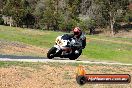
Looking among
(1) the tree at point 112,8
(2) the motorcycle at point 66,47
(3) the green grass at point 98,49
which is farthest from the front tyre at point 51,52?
(1) the tree at point 112,8

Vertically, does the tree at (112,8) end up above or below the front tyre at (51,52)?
below

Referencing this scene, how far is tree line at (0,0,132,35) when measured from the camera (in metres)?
94.9

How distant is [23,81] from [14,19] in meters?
84.5

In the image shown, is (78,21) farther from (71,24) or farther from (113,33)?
(113,33)

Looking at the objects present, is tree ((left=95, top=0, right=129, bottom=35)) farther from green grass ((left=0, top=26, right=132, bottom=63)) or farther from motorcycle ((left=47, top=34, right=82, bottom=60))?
motorcycle ((left=47, top=34, right=82, bottom=60))

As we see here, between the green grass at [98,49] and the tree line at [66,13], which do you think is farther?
the tree line at [66,13]

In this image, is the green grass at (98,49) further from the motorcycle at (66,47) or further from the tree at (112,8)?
the tree at (112,8)

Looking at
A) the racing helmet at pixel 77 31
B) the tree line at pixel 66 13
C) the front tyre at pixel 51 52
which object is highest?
the racing helmet at pixel 77 31

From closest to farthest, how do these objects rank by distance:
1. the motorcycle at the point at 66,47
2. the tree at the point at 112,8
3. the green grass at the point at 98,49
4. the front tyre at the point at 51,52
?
the motorcycle at the point at 66,47 < the front tyre at the point at 51,52 < the green grass at the point at 98,49 < the tree at the point at 112,8

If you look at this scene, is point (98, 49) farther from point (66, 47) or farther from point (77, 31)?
point (77, 31)

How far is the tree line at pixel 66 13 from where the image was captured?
9494 centimetres

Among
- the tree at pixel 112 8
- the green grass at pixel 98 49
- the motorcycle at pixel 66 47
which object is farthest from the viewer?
the tree at pixel 112 8

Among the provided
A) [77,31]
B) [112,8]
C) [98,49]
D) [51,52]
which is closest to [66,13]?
[112,8]

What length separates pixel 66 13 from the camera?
97.1 meters
